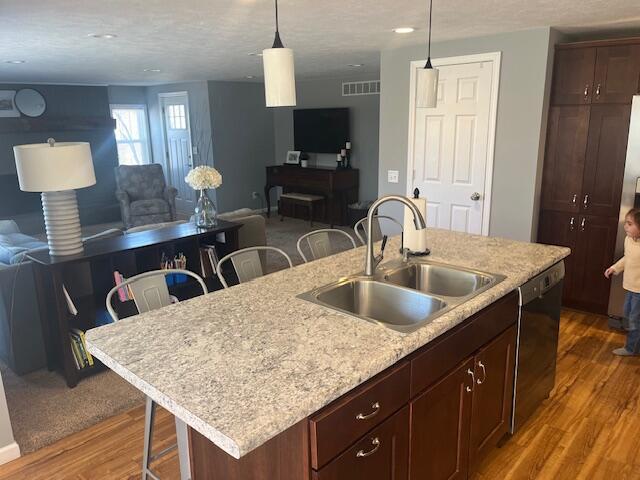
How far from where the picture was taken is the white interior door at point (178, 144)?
8.38 m

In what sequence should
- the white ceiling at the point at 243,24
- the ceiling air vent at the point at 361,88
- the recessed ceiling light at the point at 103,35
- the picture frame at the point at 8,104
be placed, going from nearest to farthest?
1. the white ceiling at the point at 243,24
2. the recessed ceiling light at the point at 103,35
3. the ceiling air vent at the point at 361,88
4. the picture frame at the point at 8,104

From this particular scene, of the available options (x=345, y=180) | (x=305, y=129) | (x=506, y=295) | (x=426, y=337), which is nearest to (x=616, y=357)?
(x=506, y=295)

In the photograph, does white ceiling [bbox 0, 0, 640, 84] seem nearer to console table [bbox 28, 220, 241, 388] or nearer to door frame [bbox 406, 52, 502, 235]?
door frame [bbox 406, 52, 502, 235]

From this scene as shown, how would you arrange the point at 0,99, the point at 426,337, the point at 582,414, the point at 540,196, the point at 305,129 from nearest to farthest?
1. the point at 426,337
2. the point at 582,414
3. the point at 540,196
4. the point at 0,99
5. the point at 305,129

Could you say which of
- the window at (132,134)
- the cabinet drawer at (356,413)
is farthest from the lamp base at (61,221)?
the window at (132,134)

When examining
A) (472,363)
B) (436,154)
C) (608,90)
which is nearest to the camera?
(472,363)

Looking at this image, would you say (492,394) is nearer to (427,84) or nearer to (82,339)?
(427,84)

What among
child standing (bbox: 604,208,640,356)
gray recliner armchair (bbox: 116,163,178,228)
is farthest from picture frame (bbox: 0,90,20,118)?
child standing (bbox: 604,208,640,356)

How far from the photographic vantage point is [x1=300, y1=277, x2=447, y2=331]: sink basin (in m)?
2.06

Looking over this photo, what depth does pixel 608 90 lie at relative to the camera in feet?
12.3

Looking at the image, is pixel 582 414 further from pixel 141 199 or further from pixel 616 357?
Result: pixel 141 199

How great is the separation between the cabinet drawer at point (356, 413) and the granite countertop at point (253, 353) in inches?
2.1

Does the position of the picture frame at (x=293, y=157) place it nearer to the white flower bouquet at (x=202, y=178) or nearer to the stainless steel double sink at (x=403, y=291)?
the white flower bouquet at (x=202, y=178)

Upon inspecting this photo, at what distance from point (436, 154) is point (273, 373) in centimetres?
356
